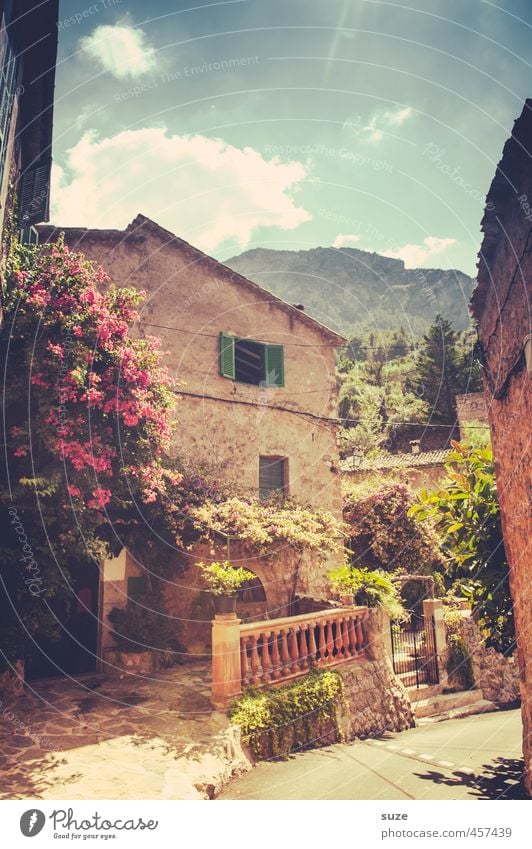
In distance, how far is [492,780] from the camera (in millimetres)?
6586

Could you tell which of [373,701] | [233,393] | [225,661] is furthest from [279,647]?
[233,393]

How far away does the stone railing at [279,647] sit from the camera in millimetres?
7480

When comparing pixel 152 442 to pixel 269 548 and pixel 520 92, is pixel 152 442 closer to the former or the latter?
pixel 269 548

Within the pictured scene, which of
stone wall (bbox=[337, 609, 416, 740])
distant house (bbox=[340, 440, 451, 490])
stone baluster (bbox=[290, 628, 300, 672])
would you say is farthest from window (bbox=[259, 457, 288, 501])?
distant house (bbox=[340, 440, 451, 490])

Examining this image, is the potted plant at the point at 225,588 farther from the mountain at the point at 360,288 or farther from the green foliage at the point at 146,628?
the mountain at the point at 360,288

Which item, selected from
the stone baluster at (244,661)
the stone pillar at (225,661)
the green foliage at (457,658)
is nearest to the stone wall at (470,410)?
the green foliage at (457,658)

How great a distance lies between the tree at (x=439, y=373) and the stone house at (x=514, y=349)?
89.1ft

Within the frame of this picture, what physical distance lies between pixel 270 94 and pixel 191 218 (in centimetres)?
217

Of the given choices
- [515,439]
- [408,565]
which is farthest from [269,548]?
[515,439]

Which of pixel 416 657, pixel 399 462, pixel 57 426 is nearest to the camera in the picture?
pixel 57 426

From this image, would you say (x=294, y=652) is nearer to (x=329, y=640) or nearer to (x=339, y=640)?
(x=329, y=640)

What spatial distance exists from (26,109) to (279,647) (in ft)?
31.0
